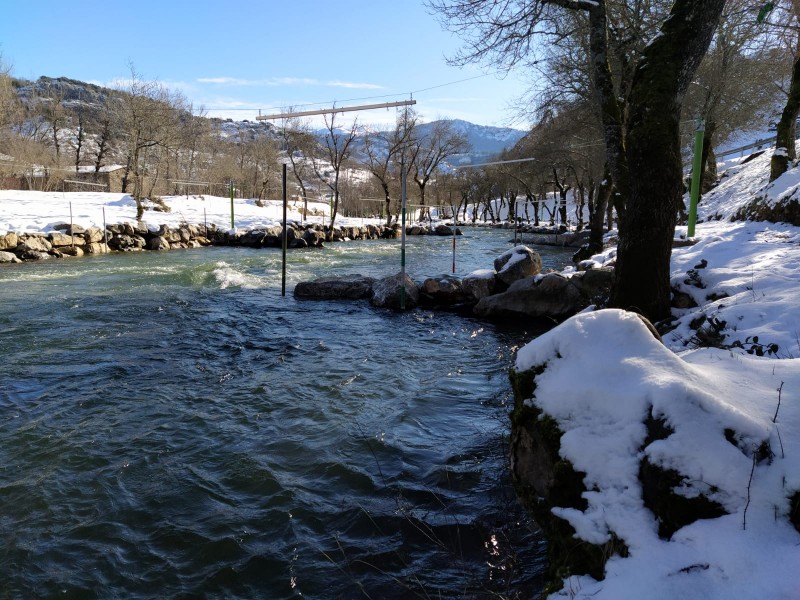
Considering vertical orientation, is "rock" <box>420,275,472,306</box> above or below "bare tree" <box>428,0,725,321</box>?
below

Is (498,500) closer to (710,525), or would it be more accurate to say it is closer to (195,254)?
(710,525)

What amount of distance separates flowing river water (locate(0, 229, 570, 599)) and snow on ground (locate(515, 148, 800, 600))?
1.02 metres

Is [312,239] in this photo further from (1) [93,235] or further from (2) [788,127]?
(2) [788,127]

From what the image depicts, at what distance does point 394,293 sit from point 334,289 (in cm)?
207

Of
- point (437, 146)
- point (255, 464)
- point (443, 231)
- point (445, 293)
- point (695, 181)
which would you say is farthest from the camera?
point (437, 146)

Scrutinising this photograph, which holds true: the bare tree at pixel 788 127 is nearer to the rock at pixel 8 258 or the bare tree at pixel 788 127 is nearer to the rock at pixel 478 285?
the rock at pixel 478 285

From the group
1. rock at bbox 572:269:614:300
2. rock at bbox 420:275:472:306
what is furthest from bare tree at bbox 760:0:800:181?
rock at bbox 420:275:472:306

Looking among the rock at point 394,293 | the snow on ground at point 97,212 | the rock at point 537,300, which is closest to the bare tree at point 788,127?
the rock at point 537,300

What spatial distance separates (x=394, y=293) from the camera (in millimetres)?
12609

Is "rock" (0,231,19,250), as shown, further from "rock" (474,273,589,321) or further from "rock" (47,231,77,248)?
"rock" (474,273,589,321)

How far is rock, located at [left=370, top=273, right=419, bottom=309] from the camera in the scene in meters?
12.6

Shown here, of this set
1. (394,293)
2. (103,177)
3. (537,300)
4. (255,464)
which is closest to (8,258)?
(394,293)

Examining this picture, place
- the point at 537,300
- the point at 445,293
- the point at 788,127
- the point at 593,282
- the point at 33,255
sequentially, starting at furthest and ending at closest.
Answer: the point at 33,255
the point at 445,293
the point at 788,127
the point at 537,300
the point at 593,282

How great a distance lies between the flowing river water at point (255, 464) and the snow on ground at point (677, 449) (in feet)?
3.35
